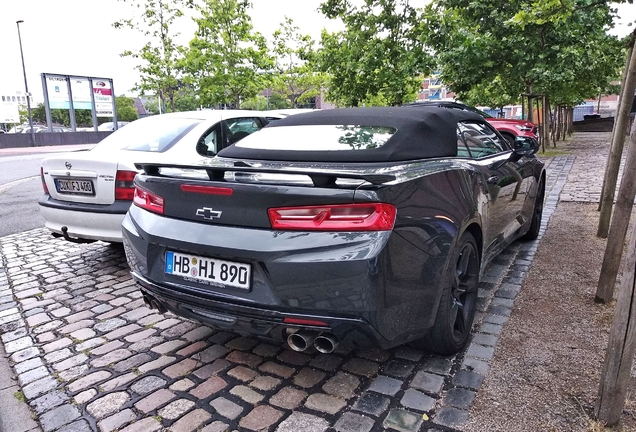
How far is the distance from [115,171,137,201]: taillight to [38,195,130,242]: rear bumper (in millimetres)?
58

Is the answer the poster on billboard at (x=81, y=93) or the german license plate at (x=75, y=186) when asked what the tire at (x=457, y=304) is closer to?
the german license plate at (x=75, y=186)

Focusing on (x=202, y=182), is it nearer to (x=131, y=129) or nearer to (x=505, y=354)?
(x=505, y=354)

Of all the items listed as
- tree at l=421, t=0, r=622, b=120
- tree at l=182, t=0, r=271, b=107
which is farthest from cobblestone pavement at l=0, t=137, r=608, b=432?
tree at l=182, t=0, r=271, b=107

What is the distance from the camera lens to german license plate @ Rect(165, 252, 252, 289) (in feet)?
7.89

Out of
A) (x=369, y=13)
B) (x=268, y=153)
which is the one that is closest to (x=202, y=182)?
(x=268, y=153)

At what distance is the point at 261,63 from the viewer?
22203mm

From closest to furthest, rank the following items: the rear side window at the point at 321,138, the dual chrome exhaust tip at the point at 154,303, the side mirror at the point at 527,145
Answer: the dual chrome exhaust tip at the point at 154,303, the rear side window at the point at 321,138, the side mirror at the point at 527,145

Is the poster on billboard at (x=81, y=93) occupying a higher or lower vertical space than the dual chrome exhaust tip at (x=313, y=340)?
higher

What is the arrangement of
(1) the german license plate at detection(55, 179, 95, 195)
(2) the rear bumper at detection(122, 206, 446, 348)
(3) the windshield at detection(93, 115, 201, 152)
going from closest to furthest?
1. (2) the rear bumper at detection(122, 206, 446, 348)
2. (1) the german license plate at detection(55, 179, 95, 195)
3. (3) the windshield at detection(93, 115, 201, 152)

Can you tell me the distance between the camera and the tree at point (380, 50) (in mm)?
14852

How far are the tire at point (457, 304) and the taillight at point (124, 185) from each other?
3.00 meters

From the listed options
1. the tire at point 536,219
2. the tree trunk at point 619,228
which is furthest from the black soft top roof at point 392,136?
the tire at point 536,219

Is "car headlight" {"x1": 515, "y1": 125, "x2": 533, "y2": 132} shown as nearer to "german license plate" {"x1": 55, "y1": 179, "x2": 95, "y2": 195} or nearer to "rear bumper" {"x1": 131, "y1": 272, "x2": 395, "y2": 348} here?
"german license plate" {"x1": 55, "y1": 179, "x2": 95, "y2": 195}

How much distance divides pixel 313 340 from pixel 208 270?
66 cm
